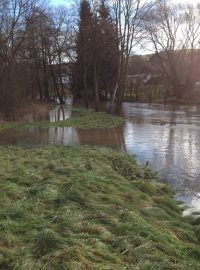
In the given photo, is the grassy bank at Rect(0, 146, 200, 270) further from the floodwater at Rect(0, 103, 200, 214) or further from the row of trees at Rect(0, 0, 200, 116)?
the row of trees at Rect(0, 0, 200, 116)

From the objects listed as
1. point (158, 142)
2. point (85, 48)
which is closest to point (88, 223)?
point (158, 142)

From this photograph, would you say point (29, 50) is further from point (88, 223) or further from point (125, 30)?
point (88, 223)

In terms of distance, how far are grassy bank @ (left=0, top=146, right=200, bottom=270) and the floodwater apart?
1327mm

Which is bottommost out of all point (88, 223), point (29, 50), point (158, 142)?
point (158, 142)

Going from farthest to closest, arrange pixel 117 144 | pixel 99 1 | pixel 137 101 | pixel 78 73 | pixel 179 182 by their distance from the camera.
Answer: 1. pixel 137 101
2. pixel 78 73
3. pixel 99 1
4. pixel 117 144
5. pixel 179 182

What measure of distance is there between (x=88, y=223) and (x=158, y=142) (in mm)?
13231

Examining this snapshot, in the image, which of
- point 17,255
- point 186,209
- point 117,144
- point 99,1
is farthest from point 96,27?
point 17,255

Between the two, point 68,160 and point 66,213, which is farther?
point 68,160

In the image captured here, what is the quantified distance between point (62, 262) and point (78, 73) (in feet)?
175

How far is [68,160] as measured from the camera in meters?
12.6

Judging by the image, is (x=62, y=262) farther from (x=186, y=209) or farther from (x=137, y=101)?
(x=137, y=101)

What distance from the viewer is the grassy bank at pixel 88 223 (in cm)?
509

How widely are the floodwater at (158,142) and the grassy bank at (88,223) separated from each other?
133 cm

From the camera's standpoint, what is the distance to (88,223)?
6.28 meters
